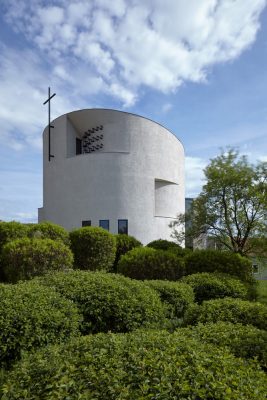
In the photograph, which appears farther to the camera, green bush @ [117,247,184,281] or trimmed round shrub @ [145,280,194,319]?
green bush @ [117,247,184,281]

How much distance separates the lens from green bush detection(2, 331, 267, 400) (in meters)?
2.62

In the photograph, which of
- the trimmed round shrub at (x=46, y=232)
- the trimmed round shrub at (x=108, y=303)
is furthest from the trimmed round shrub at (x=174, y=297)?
the trimmed round shrub at (x=46, y=232)

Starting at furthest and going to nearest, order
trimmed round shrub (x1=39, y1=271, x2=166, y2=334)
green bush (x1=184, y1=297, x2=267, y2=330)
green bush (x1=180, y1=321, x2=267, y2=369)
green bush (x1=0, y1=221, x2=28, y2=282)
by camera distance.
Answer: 1. green bush (x1=0, y1=221, x2=28, y2=282)
2. trimmed round shrub (x1=39, y1=271, x2=166, y2=334)
3. green bush (x1=184, y1=297, x2=267, y2=330)
4. green bush (x1=180, y1=321, x2=267, y2=369)

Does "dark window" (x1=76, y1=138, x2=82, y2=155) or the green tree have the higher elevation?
"dark window" (x1=76, y1=138, x2=82, y2=155)

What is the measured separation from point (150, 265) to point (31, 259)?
10.3 ft

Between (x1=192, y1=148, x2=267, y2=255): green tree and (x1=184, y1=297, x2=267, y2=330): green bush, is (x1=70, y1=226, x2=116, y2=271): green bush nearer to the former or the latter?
(x1=192, y1=148, x2=267, y2=255): green tree

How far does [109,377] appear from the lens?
2.78 m

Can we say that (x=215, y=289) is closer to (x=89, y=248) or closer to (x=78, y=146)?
(x=89, y=248)

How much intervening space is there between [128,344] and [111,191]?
906 inches

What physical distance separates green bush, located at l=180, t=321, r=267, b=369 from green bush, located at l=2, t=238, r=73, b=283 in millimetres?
5528

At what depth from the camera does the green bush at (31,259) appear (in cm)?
902

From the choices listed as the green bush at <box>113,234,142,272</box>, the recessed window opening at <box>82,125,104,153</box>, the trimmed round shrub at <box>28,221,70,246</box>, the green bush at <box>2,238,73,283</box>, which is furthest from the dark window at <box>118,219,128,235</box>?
the green bush at <box>2,238,73,283</box>

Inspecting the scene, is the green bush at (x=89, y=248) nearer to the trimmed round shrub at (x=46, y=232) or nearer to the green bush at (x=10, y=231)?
the trimmed round shrub at (x=46, y=232)

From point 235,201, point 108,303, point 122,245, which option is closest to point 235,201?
point 235,201
